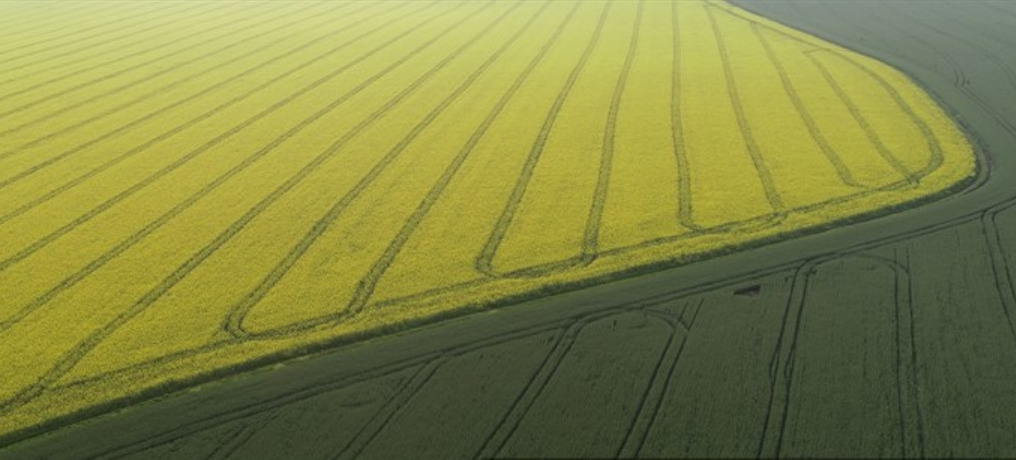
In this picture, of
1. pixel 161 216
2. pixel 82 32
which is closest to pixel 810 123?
pixel 161 216

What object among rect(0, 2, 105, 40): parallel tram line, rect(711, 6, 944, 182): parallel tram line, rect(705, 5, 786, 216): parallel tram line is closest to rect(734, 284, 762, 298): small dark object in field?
rect(705, 5, 786, 216): parallel tram line

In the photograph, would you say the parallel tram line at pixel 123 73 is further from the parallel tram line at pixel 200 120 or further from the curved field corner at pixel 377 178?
the parallel tram line at pixel 200 120

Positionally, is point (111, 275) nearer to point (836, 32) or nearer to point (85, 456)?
point (85, 456)

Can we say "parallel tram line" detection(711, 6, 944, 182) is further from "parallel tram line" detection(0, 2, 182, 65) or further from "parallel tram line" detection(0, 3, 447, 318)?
"parallel tram line" detection(0, 2, 182, 65)

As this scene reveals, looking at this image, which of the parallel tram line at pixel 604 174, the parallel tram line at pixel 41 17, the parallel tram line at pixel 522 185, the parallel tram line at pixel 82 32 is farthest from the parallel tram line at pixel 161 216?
the parallel tram line at pixel 41 17

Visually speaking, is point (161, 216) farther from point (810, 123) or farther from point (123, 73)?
point (810, 123)

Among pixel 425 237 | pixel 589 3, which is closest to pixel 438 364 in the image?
pixel 425 237
